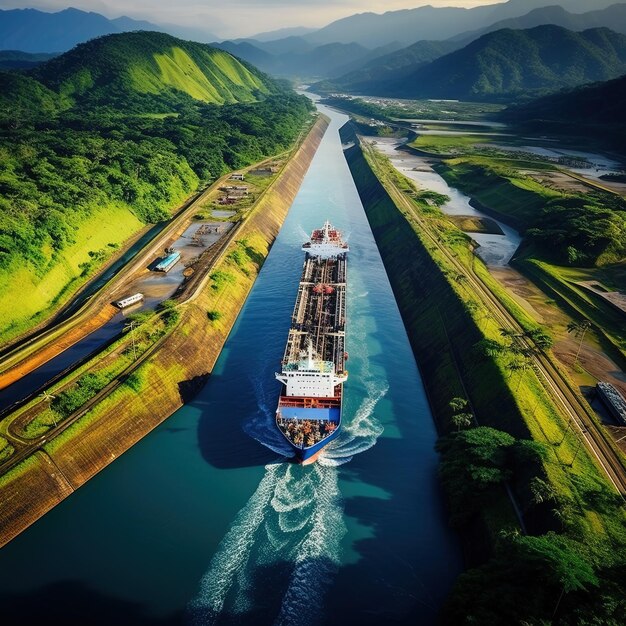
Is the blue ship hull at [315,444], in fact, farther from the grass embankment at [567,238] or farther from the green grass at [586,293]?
the grass embankment at [567,238]

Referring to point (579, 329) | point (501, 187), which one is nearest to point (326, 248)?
point (579, 329)

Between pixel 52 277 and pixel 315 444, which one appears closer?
pixel 315 444

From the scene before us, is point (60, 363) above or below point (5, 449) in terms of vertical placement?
above

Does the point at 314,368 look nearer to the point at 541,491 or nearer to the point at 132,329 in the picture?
the point at 541,491

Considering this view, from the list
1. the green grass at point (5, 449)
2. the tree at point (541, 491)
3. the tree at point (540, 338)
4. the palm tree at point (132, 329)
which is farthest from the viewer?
the tree at point (540, 338)

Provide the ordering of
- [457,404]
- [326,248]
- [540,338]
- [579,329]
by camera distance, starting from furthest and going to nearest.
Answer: [326,248] < [579,329] < [540,338] < [457,404]

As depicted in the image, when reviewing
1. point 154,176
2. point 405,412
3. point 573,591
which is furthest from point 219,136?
point 573,591

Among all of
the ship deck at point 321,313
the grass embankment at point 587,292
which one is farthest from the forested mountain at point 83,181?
the grass embankment at point 587,292
